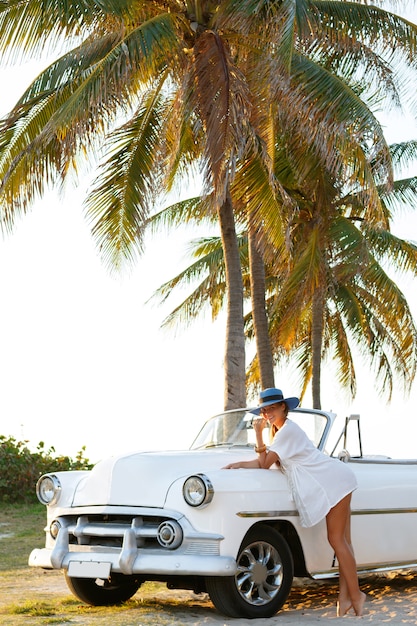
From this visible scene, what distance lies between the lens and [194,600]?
8945mm

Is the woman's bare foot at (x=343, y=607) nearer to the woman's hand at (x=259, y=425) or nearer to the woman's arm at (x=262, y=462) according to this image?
the woman's arm at (x=262, y=462)

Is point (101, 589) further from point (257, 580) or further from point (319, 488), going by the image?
point (319, 488)

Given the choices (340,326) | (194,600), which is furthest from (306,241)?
(194,600)

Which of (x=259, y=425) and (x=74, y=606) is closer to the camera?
(x=259, y=425)

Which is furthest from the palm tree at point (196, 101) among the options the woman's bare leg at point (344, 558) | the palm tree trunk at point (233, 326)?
the woman's bare leg at point (344, 558)

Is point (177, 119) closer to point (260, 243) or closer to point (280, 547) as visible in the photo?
point (260, 243)

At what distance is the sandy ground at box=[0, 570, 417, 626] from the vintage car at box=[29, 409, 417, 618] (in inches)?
8.8

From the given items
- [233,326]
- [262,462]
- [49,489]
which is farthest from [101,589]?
[233,326]

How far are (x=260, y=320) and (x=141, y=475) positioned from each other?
11610 millimetres

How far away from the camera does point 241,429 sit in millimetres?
9445

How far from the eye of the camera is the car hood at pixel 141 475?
7.89 m

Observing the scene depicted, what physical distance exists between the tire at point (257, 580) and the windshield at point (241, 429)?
121cm

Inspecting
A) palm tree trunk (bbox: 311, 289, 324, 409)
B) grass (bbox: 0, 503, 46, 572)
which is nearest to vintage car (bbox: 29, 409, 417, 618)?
grass (bbox: 0, 503, 46, 572)

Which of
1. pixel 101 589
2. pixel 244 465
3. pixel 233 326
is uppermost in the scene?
pixel 233 326
